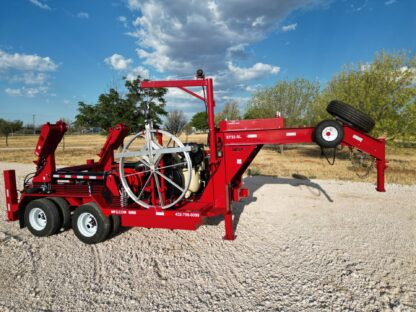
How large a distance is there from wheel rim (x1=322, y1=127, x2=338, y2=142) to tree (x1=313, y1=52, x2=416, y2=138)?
10.4 m

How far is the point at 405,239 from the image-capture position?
15.3 ft

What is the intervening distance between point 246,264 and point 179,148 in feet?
6.22

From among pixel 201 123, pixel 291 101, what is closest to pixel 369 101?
pixel 291 101

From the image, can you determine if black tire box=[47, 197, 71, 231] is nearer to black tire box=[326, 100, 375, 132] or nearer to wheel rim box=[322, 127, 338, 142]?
wheel rim box=[322, 127, 338, 142]

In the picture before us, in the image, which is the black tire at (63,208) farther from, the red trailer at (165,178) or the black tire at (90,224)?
the black tire at (90,224)

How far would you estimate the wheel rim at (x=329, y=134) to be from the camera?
12.8ft

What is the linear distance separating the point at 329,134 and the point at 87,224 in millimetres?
4033

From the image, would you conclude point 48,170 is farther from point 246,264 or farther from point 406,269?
point 406,269

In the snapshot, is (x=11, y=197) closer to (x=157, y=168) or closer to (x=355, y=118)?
(x=157, y=168)

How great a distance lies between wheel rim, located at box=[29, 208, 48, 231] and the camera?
505cm

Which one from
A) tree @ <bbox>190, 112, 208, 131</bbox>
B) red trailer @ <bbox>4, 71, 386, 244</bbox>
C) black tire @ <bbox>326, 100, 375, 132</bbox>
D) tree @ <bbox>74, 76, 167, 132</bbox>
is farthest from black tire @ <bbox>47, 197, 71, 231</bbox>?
tree @ <bbox>74, 76, 167, 132</bbox>

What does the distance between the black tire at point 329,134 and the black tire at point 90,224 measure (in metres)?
3.46

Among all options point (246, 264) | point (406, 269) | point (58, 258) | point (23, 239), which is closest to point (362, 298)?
point (406, 269)

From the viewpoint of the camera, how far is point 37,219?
513 cm
